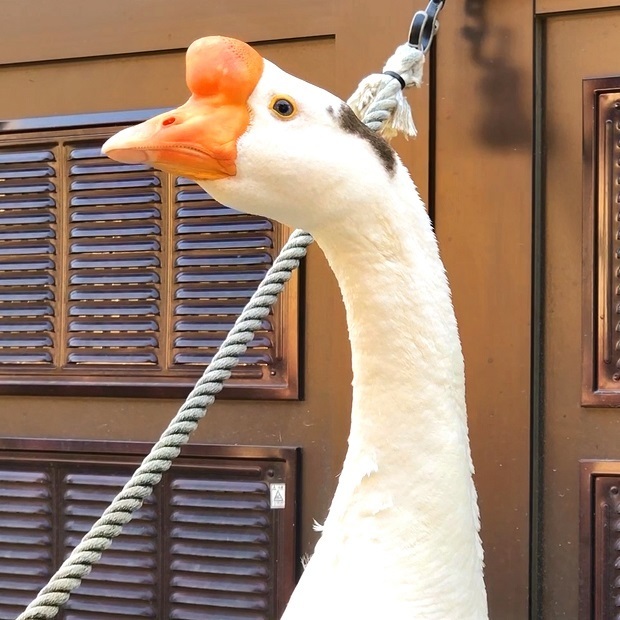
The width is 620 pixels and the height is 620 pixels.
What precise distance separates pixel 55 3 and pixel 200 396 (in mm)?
932

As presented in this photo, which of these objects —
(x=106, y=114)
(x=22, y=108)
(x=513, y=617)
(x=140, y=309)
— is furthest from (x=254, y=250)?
(x=513, y=617)

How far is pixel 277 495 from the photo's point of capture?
4.46ft

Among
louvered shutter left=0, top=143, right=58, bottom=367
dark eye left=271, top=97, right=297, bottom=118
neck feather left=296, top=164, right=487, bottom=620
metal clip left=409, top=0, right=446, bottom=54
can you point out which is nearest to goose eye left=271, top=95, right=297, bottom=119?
dark eye left=271, top=97, right=297, bottom=118

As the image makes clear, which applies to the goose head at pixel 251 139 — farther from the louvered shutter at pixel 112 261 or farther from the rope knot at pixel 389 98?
the louvered shutter at pixel 112 261

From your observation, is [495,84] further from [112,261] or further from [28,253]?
[28,253]

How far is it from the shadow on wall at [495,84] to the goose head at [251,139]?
24.7 inches

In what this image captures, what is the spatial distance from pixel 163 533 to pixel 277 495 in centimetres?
23

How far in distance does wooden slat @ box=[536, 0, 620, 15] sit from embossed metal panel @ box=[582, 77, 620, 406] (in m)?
0.11

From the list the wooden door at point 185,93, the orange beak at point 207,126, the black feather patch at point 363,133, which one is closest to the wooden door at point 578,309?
the wooden door at point 185,93

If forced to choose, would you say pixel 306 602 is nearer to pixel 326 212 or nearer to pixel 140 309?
pixel 326 212

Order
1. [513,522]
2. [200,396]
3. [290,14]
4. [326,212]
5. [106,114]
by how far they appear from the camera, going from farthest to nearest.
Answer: [106,114]
[290,14]
[513,522]
[200,396]
[326,212]

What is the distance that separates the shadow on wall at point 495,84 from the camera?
1.23 m

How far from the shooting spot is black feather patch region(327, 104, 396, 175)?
26.5 inches

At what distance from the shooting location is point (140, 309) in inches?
57.4
